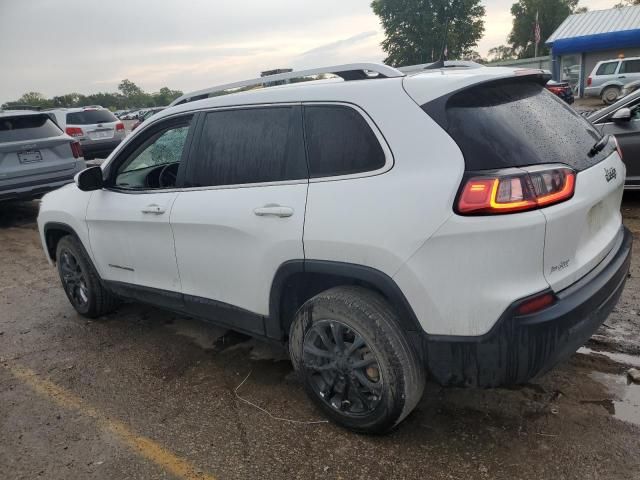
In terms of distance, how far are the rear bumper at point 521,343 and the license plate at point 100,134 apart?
540 inches

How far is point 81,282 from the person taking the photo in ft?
14.4

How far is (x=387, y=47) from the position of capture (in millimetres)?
48312

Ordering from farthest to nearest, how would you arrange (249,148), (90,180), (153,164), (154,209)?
1. (153,164)
2. (90,180)
3. (154,209)
4. (249,148)

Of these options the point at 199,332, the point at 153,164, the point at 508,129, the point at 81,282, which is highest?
the point at 508,129

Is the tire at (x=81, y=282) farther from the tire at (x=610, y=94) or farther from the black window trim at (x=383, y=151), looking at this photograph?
the tire at (x=610, y=94)

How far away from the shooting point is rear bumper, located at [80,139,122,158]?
13664mm

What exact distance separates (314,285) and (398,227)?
74 cm

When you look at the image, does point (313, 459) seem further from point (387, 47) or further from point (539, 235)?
point (387, 47)

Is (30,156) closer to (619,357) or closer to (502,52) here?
(619,357)

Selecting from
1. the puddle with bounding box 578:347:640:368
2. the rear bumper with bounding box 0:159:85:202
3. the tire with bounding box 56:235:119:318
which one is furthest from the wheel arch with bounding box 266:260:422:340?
the rear bumper with bounding box 0:159:85:202

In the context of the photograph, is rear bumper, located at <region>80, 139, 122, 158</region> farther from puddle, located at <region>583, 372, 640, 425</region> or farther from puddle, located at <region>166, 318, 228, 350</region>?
puddle, located at <region>583, 372, 640, 425</region>

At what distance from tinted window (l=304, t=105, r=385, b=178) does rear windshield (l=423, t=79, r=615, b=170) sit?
319 millimetres

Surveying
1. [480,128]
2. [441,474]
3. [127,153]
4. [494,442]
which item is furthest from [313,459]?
[127,153]

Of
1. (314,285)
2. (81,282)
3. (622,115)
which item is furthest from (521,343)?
(622,115)
